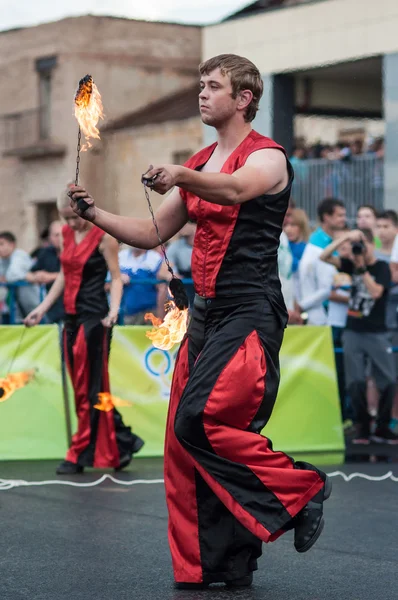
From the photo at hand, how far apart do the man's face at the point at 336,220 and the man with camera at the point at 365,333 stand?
0.71 meters

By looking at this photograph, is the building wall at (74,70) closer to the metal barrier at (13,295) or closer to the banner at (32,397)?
the metal barrier at (13,295)

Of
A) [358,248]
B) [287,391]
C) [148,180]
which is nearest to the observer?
[148,180]

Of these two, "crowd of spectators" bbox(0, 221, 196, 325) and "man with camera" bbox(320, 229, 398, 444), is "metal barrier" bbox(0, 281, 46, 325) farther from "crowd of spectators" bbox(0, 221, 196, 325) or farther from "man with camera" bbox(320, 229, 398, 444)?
"man with camera" bbox(320, 229, 398, 444)

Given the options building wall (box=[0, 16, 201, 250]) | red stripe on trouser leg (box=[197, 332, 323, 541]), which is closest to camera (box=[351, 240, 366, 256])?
red stripe on trouser leg (box=[197, 332, 323, 541])

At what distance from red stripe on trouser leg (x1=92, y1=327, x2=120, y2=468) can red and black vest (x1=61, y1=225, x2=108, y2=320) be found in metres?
0.21

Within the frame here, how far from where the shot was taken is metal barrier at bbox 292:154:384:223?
20.1 m

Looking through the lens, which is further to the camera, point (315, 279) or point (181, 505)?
point (315, 279)

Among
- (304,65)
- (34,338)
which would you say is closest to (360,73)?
(304,65)

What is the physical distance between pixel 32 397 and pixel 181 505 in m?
4.75

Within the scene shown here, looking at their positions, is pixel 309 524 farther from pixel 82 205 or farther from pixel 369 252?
pixel 369 252

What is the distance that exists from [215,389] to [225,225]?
0.65 meters

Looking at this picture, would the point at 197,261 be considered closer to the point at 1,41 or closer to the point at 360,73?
the point at 360,73

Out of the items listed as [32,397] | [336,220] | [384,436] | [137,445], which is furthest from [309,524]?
[336,220]

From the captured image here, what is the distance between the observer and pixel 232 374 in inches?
187
